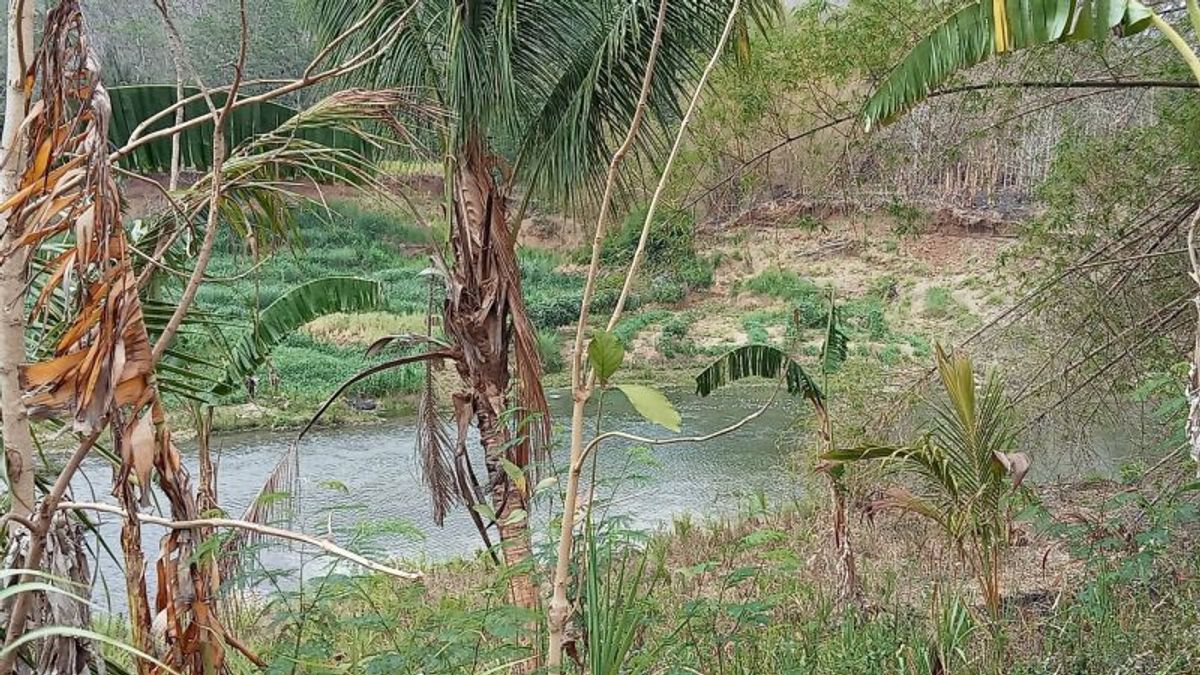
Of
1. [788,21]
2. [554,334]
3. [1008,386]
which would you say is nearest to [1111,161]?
[1008,386]

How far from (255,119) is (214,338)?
164cm

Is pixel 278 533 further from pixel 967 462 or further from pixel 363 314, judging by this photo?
pixel 363 314

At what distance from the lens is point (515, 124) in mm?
4625

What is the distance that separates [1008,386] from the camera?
6.18 m

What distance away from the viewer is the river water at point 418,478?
7004 millimetres

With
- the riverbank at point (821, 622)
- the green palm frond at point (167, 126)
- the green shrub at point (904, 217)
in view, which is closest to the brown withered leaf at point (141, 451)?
the riverbank at point (821, 622)

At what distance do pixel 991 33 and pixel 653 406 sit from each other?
182 centimetres

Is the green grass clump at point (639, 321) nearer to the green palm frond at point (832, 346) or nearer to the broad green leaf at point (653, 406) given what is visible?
the green palm frond at point (832, 346)

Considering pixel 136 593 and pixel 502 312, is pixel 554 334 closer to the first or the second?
pixel 502 312

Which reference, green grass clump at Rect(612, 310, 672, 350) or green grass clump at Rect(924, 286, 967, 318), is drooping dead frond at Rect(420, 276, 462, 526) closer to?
green grass clump at Rect(924, 286, 967, 318)

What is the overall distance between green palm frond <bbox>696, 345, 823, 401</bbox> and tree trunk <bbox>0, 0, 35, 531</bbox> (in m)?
3.43

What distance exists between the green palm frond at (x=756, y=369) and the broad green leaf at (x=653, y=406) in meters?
2.70

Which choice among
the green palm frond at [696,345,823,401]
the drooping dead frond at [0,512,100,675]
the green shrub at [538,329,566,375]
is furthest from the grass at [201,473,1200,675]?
the green shrub at [538,329,566,375]

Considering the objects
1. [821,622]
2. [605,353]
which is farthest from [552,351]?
[605,353]
